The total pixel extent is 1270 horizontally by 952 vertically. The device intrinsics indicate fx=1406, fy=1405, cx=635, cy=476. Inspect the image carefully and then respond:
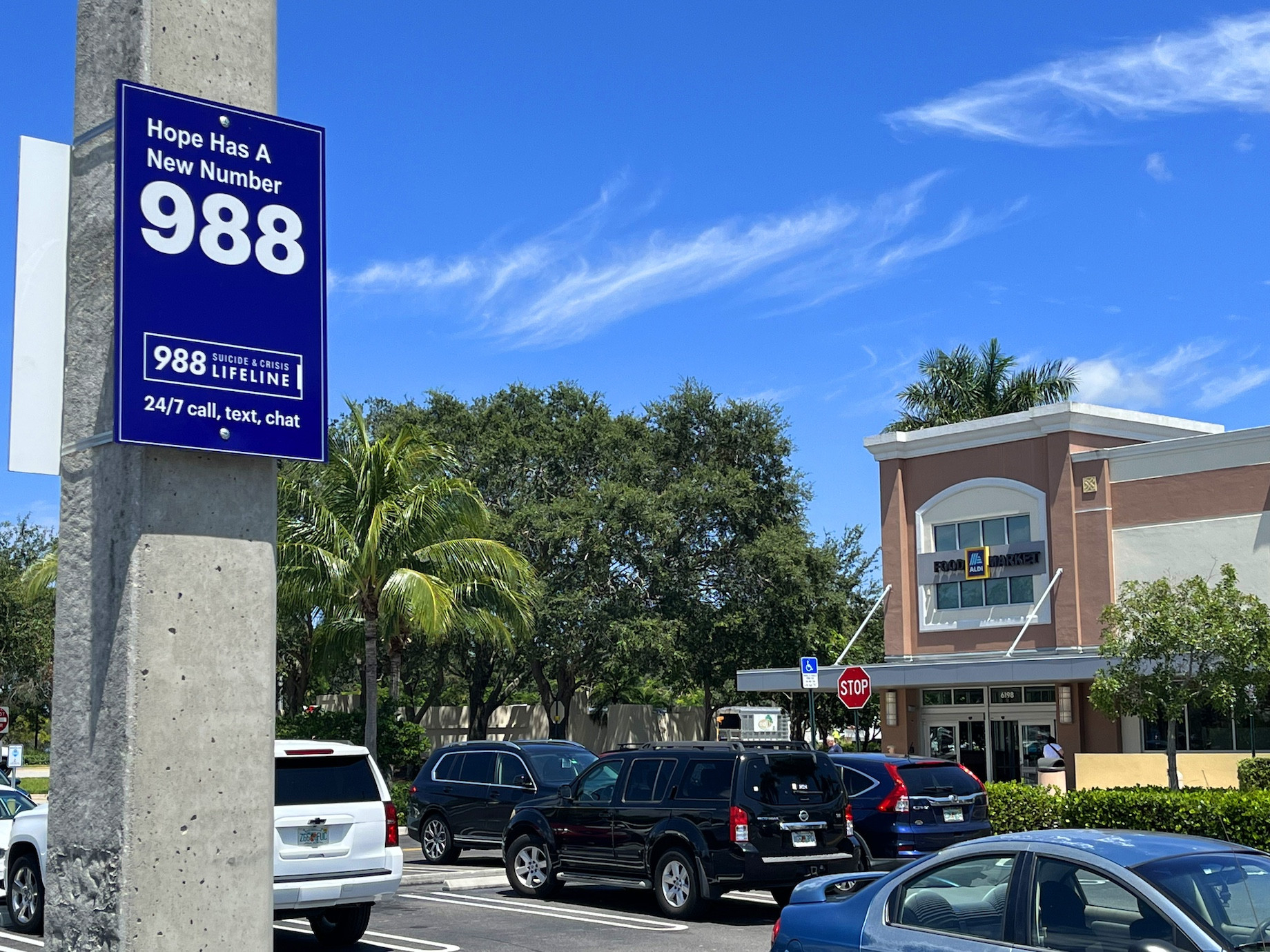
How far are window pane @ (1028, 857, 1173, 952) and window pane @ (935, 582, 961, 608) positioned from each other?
3079cm

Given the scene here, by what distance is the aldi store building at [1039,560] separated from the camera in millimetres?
32469

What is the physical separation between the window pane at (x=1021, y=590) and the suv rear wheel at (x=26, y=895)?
27.1 m

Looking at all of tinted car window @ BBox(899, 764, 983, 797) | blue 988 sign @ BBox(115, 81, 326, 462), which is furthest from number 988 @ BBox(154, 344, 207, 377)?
tinted car window @ BBox(899, 764, 983, 797)

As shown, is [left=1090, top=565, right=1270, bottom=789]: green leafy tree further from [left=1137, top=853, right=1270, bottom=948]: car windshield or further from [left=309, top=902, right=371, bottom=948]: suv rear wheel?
[left=1137, top=853, right=1270, bottom=948]: car windshield

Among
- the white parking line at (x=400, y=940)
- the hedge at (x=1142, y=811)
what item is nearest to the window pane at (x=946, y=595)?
the hedge at (x=1142, y=811)

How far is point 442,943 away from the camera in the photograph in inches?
506

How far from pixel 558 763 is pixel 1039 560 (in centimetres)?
1872

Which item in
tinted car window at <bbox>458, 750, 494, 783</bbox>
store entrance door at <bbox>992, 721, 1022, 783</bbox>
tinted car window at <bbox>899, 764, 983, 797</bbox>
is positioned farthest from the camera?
store entrance door at <bbox>992, 721, 1022, 783</bbox>

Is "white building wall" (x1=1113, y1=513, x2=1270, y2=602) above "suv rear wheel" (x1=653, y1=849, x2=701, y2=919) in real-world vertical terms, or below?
above

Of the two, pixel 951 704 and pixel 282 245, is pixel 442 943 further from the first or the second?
pixel 951 704

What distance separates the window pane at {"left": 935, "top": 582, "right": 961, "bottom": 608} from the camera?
3734 cm

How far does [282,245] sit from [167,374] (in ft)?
1.93

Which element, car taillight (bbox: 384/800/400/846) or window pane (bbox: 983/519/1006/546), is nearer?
car taillight (bbox: 384/800/400/846)

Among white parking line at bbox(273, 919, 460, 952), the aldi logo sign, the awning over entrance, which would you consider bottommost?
white parking line at bbox(273, 919, 460, 952)
